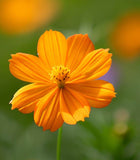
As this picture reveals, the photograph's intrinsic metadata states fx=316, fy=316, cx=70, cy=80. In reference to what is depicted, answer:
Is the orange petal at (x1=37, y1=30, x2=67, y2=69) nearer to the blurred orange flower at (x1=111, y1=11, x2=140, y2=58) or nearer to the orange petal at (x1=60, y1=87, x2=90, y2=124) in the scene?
the orange petal at (x1=60, y1=87, x2=90, y2=124)

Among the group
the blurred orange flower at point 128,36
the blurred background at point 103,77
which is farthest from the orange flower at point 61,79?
the blurred orange flower at point 128,36

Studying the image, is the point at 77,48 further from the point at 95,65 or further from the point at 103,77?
the point at 103,77

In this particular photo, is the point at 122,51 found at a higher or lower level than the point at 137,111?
higher

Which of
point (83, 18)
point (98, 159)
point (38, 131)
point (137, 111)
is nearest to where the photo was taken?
point (98, 159)

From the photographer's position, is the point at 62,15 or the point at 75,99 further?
the point at 62,15

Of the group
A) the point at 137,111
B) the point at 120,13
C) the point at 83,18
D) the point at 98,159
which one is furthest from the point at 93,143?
the point at 120,13

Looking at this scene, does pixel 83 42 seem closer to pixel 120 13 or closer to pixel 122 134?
pixel 122 134

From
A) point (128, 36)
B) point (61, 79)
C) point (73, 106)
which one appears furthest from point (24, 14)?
point (73, 106)

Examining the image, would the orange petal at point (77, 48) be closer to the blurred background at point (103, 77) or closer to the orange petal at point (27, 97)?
the orange petal at point (27, 97)

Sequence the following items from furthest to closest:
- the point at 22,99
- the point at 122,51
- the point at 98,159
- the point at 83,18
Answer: the point at 83,18 < the point at 122,51 < the point at 98,159 < the point at 22,99
